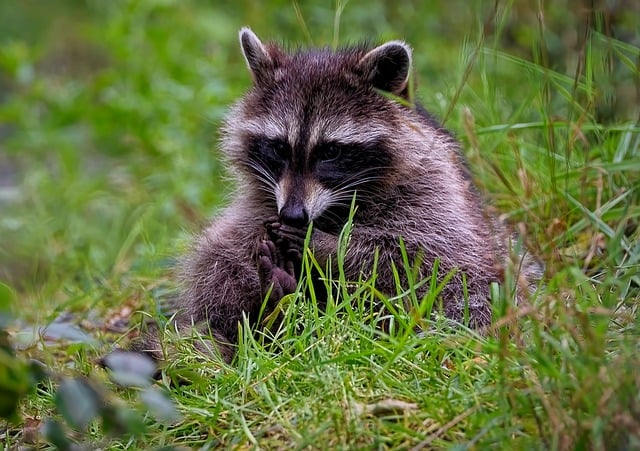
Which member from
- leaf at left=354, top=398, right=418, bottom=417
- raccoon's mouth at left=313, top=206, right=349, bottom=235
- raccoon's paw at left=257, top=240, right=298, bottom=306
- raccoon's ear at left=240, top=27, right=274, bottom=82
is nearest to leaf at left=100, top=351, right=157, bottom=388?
leaf at left=354, top=398, right=418, bottom=417

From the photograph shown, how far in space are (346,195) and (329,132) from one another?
274 millimetres

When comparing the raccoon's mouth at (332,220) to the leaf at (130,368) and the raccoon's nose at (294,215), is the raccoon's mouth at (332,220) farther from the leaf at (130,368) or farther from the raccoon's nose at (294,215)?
the leaf at (130,368)

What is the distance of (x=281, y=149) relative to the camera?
4.14 metres

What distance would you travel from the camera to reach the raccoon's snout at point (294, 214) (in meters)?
3.86

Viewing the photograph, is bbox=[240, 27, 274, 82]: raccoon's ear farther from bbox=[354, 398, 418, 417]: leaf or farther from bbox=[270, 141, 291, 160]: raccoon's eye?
bbox=[354, 398, 418, 417]: leaf

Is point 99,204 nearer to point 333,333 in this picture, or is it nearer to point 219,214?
point 219,214

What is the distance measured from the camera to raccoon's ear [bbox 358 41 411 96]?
13.3 ft

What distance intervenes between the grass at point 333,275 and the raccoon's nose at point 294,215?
38cm

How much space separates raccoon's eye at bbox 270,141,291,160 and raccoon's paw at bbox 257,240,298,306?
44 cm

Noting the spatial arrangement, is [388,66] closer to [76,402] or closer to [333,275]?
[333,275]

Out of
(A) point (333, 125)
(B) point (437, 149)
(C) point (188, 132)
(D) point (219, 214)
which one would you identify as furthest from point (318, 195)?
(C) point (188, 132)

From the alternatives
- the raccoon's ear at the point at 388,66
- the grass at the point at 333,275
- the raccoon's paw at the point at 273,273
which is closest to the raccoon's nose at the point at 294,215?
the raccoon's paw at the point at 273,273

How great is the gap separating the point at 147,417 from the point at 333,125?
1.49m

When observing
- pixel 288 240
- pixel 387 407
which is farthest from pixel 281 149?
pixel 387 407
